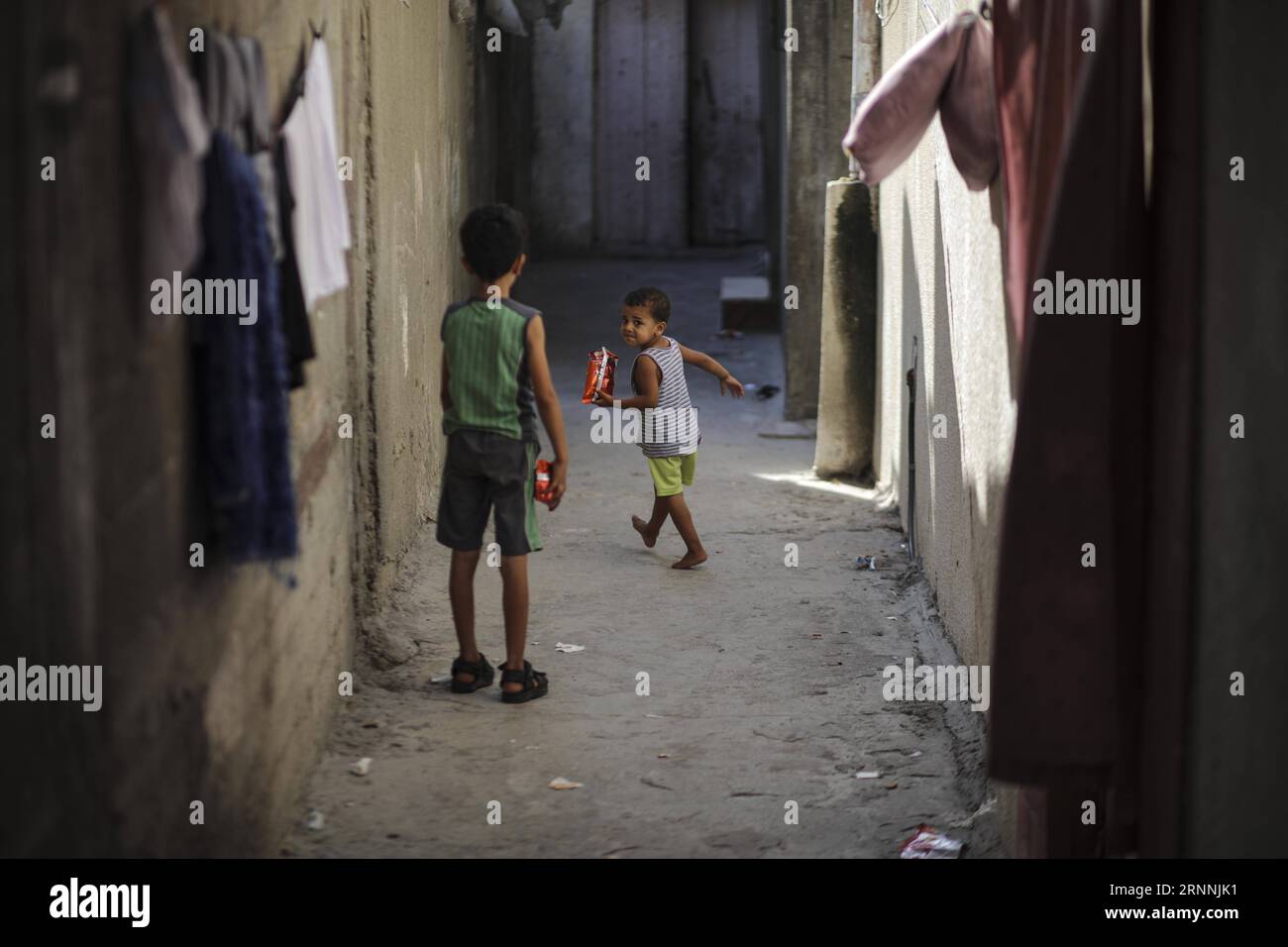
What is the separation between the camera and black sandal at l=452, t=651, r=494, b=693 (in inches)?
216

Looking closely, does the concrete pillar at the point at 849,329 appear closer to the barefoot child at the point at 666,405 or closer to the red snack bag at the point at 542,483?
the barefoot child at the point at 666,405

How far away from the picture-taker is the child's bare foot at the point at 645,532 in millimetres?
7605

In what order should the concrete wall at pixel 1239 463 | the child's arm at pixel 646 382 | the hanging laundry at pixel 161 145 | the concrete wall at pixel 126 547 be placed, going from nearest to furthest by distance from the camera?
the concrete wall at pixel 126 547 → the concrete wall at pixel 1239 463 → the hanging laundry at pixel 161 145 → the child's arm at pixel 646 382

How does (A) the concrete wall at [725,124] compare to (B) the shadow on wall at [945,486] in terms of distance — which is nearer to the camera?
(B) the shadow on wall at [945,486]

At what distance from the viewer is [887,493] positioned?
868 centimetres

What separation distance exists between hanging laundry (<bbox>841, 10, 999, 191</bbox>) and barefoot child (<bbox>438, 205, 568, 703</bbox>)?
1.39 m

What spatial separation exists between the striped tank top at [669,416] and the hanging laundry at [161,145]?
14.4ft

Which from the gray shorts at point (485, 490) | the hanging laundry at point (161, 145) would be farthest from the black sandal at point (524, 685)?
the hanging laundry at point (161, 145)

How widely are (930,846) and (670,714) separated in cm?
133

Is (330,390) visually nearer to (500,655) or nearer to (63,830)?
(500,655)

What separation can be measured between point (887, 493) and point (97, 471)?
21.0 ft

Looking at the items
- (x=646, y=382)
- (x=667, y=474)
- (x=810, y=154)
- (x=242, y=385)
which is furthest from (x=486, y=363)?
(x=810, y=154)

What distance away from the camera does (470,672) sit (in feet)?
18.0
